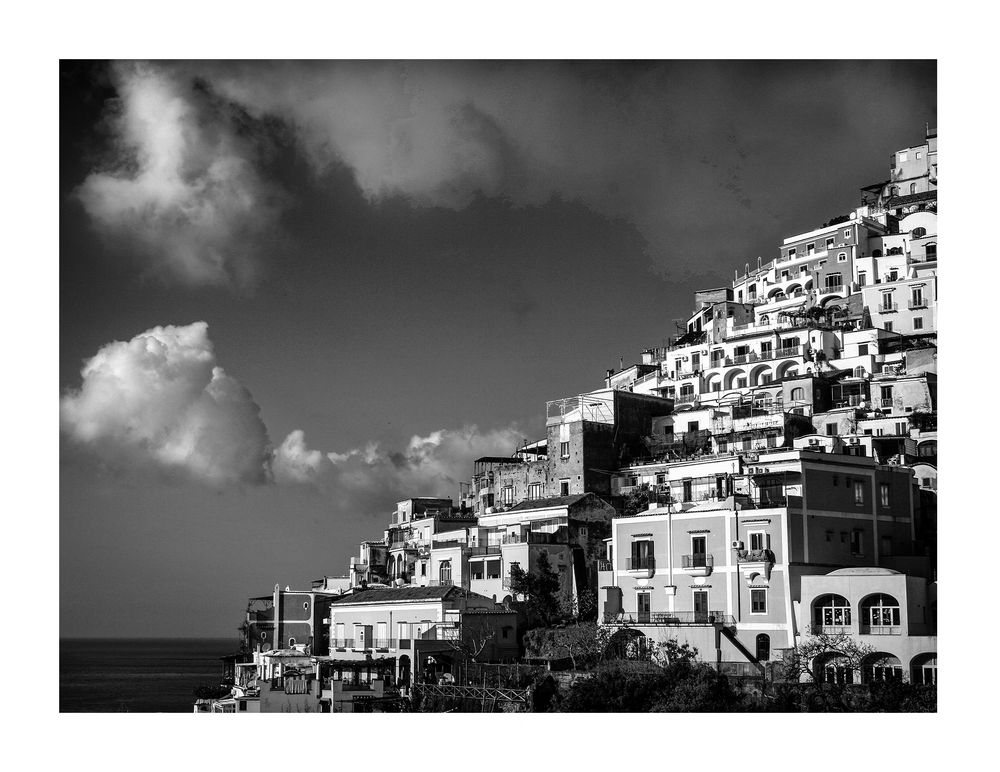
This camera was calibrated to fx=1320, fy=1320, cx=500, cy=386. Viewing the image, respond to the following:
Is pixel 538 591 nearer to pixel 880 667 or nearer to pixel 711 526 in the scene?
pixel 711 526

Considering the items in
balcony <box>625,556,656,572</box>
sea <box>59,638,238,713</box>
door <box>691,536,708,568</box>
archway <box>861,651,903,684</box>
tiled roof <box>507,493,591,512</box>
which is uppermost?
tiled roof <box>507,493,591,512</box>

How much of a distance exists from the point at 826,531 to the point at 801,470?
4.58ft

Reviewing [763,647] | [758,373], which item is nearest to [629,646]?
[763,647]

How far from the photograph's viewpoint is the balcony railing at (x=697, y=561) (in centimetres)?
2795

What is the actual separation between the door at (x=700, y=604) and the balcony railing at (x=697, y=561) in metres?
0.55

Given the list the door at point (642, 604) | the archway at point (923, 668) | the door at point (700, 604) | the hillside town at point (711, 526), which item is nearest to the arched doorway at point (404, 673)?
the hillside town at point (711, 526)

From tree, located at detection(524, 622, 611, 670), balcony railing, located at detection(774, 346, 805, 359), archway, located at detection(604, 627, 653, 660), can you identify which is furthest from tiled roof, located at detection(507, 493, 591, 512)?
balcony railing, located at detection(774, 346, 805, 359)

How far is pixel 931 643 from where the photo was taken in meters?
24.2

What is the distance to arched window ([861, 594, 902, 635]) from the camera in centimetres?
2477

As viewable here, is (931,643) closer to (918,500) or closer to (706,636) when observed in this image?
(706,636)

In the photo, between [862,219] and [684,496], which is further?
[862,219]

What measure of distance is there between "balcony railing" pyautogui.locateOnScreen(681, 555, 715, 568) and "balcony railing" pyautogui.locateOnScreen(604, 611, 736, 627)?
3.27 ft

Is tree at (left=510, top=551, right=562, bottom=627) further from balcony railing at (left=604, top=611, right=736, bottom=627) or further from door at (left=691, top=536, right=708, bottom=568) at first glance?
door at (left=691, top=536, right=708, bottom=568)
